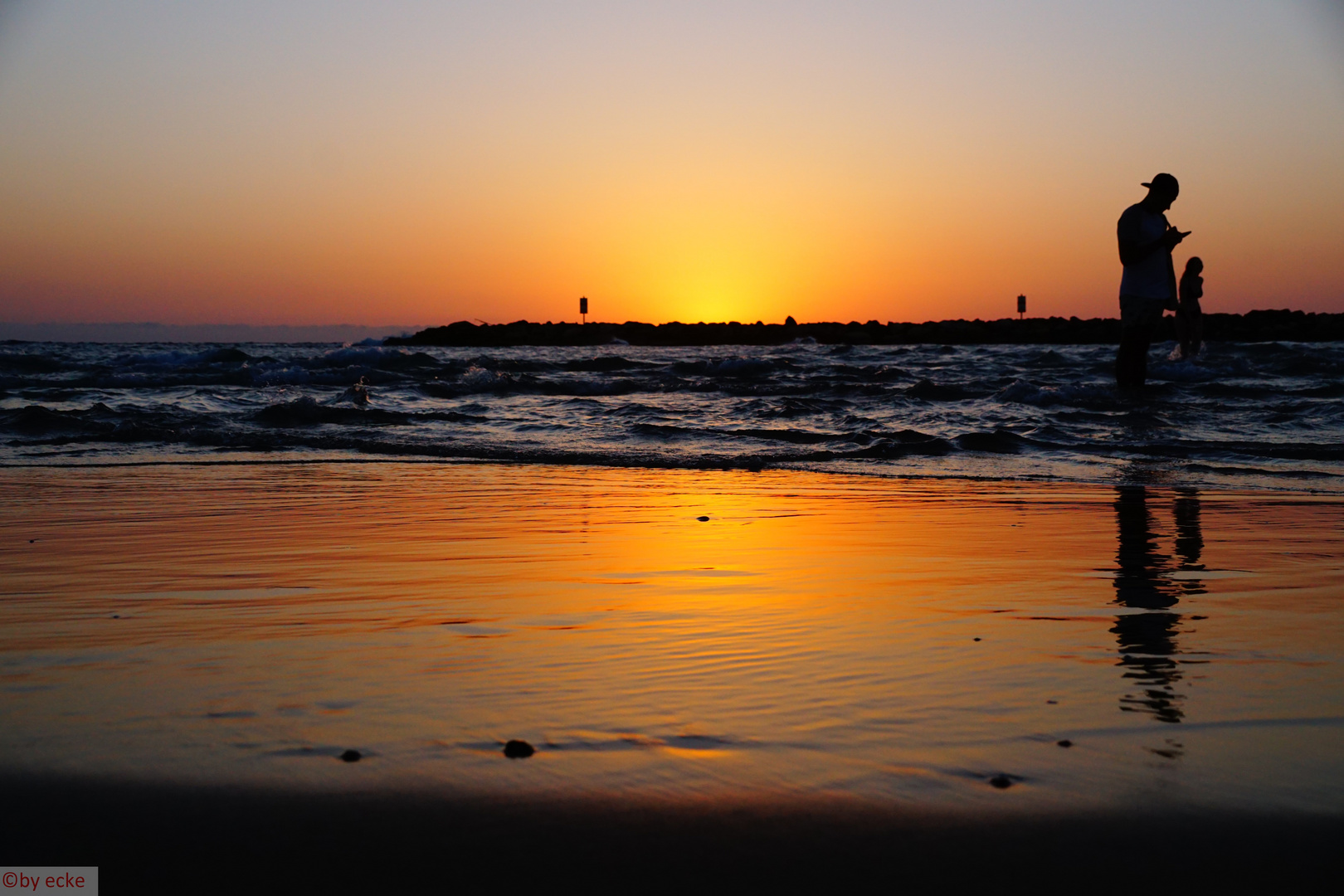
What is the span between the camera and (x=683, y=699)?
6.69ft

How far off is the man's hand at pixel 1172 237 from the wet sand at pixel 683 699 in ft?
17.3

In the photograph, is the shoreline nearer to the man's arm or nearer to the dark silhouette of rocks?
the man's arm

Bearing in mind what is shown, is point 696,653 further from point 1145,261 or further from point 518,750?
point 1145,261

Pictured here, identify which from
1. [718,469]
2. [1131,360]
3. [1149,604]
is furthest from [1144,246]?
[1149,604]

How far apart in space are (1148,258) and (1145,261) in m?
0.03

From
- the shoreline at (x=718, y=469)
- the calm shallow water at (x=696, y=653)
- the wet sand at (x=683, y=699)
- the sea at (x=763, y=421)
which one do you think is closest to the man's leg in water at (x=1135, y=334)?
the sea at (x=763, y=421)

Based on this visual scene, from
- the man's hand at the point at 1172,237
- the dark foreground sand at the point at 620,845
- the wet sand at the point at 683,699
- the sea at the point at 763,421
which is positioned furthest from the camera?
the man's hand at the point at 1172,237

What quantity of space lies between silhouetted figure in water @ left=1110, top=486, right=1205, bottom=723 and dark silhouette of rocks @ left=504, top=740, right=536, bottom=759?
1.10 meters

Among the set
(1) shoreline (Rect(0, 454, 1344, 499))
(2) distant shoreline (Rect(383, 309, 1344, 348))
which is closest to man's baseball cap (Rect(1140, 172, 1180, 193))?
(1) shoreline (Rect(0, 454, 1344, 499))

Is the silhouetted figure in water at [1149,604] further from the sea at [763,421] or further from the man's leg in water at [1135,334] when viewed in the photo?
the man's leg in water at [1135,334]

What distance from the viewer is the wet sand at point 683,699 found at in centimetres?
146

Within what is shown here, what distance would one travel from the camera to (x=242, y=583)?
3203mm

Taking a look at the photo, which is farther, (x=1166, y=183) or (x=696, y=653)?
(x=1166, y=183)

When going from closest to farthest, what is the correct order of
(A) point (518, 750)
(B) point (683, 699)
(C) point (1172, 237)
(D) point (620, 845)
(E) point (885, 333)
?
(D) point (620, 845), (A) point (518, 750), (B) point (683, 699), (C) point (1172, 237), (E) point (885, 333)
